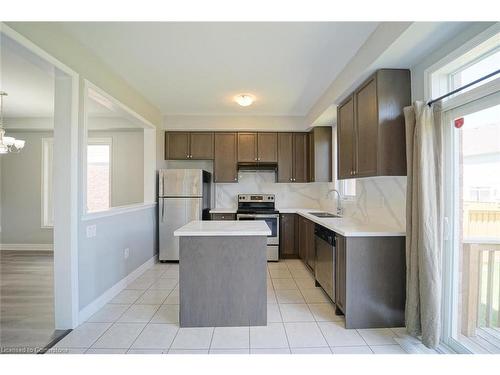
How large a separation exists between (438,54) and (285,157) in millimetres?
2987

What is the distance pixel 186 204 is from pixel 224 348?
A: 260 centimetres

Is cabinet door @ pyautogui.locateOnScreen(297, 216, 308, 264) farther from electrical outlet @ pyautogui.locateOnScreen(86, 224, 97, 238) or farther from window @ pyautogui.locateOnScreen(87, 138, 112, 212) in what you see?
window @ pyautogui.locateOnScreen(87, 138, 112, 212)

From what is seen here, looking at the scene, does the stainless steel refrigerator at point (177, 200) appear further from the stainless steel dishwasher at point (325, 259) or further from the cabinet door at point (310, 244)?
the stainless steel dishwasher at point (325, 259)

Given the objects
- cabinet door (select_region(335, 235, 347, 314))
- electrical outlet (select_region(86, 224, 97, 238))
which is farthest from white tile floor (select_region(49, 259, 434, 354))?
electrical outlet (select_region(86, 224, 97, 238))

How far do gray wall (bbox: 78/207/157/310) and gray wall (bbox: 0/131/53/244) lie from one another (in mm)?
2807

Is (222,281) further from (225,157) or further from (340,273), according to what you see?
(225,157)

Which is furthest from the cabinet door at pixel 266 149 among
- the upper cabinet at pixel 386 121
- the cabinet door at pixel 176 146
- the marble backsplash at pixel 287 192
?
the upper cabinet at pixel 386 121

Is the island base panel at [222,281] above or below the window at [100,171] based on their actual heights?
below

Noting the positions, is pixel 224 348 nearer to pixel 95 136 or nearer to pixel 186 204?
pixel 186 204

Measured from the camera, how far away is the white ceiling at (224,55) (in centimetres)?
217

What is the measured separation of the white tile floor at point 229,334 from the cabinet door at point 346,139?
1.54m

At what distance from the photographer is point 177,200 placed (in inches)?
168

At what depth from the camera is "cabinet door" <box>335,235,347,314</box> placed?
7.66 feet

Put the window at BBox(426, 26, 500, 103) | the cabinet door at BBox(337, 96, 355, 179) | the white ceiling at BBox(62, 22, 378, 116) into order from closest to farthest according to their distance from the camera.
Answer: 1. the window at BBox(426, 26, 500, 103)
2. the white ceiling at BBox(62, 22, 378, 116)
3. the cabinet door at BBox(337, 96, 355, 179)
